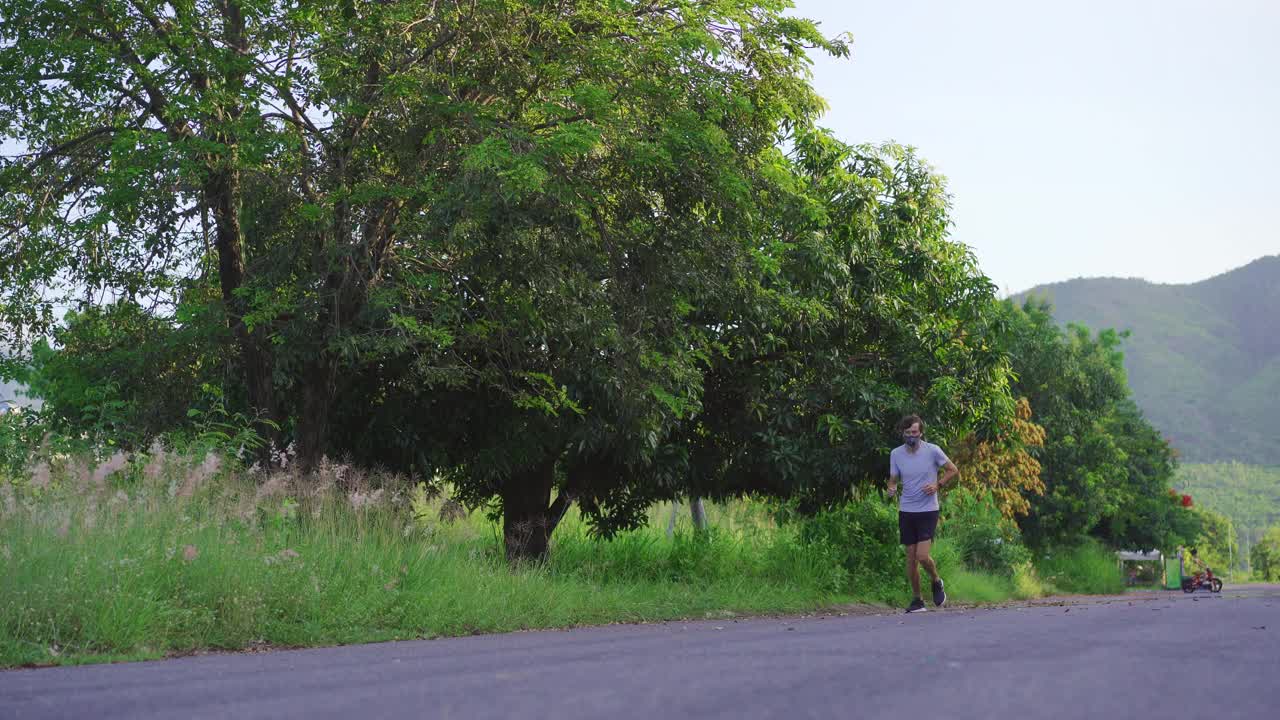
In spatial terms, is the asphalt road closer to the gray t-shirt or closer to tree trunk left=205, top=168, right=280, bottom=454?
the gray t-shirt

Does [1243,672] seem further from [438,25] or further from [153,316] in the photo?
[153,316]

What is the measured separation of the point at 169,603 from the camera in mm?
7941

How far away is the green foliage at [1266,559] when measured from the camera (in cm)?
11571

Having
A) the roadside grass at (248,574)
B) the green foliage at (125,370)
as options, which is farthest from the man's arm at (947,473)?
the green foliage at (125,370)

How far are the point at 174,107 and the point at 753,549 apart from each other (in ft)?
29.6

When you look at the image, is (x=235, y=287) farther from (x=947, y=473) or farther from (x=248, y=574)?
(x=947, y=473)

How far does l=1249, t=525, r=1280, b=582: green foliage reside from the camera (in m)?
116

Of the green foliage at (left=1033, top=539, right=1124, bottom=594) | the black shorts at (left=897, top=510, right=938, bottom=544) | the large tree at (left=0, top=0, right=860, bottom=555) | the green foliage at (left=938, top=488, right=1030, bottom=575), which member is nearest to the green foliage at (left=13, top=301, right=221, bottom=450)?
the large tree at (left=0, top=0, right=860, bottom=555)

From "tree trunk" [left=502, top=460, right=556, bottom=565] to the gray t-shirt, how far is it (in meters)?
5.08

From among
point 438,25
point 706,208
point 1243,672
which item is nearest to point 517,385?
point 706,208

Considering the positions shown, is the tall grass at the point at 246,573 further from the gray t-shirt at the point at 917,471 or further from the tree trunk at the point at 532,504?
the tree trunk at the point at 532,504

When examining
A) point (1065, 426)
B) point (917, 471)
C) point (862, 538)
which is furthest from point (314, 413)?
point (1065, 426)

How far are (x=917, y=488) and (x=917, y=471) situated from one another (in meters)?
0.18

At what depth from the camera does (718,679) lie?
5.40m
